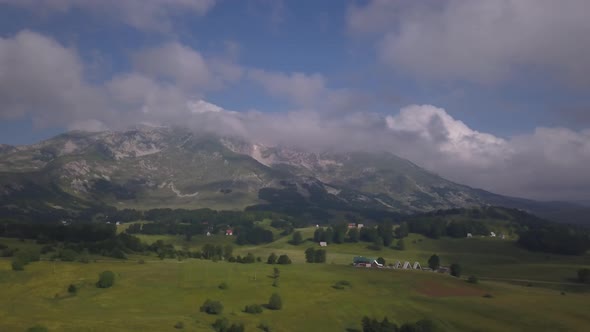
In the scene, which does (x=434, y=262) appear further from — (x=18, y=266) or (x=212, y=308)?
(x=18, y=266)

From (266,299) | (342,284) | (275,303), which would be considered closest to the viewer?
(275,303)

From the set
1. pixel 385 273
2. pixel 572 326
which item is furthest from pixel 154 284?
A: pixel 572 326

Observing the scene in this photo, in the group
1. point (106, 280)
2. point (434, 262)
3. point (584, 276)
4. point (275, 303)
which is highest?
point (434, 262)

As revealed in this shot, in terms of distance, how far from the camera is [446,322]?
96.2 metres

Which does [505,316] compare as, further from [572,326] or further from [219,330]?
[219,330]

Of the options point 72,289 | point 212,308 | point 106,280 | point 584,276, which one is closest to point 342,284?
point 212,308

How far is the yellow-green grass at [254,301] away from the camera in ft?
285

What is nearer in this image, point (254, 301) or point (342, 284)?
point (254, 301)

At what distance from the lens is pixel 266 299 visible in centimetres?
10962

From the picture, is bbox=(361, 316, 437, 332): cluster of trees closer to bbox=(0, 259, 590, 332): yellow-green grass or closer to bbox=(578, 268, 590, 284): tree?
bbox=(0, 259, 590, 332): yellow-green grass

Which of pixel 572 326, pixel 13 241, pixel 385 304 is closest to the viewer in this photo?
pixel 572 326

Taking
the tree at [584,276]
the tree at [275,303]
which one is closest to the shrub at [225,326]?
the tree at [275,303]

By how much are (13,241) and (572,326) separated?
669ft

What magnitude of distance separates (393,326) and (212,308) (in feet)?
125
